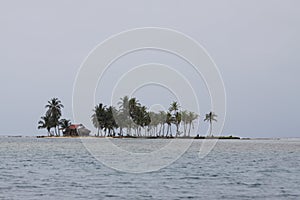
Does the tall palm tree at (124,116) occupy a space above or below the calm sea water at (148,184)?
above

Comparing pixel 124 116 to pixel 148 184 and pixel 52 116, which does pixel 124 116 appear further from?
pixel 148 184

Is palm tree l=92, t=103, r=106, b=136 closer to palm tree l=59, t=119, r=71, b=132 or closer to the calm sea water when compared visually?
palm tree l=59, t=119, r=71, b=132

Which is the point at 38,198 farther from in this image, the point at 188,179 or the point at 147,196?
the point at 188,179

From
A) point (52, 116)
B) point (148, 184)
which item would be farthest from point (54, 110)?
point (148, 184)

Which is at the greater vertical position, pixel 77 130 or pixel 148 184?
pixel 77 130

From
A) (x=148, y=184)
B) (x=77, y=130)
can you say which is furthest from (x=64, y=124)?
(x=148, y=184)

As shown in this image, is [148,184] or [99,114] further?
[99,114]

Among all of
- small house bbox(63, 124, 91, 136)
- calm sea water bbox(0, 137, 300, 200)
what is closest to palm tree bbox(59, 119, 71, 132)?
small house bbox(63, 124, 91, 136)

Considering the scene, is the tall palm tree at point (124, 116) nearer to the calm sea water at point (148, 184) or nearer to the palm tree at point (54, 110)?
the palm tree at point (54, 110)

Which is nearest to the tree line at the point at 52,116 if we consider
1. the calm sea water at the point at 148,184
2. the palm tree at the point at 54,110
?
the palm tree at the point at 54,110

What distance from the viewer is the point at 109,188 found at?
A: 3150 cm

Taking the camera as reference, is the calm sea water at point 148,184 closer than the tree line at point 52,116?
Yes

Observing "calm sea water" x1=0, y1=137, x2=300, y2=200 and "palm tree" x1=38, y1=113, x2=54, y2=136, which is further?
"palm tree" x1=38, y1=113, x2=54, y2=136

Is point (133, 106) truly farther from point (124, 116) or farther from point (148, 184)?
point (148, 184)
